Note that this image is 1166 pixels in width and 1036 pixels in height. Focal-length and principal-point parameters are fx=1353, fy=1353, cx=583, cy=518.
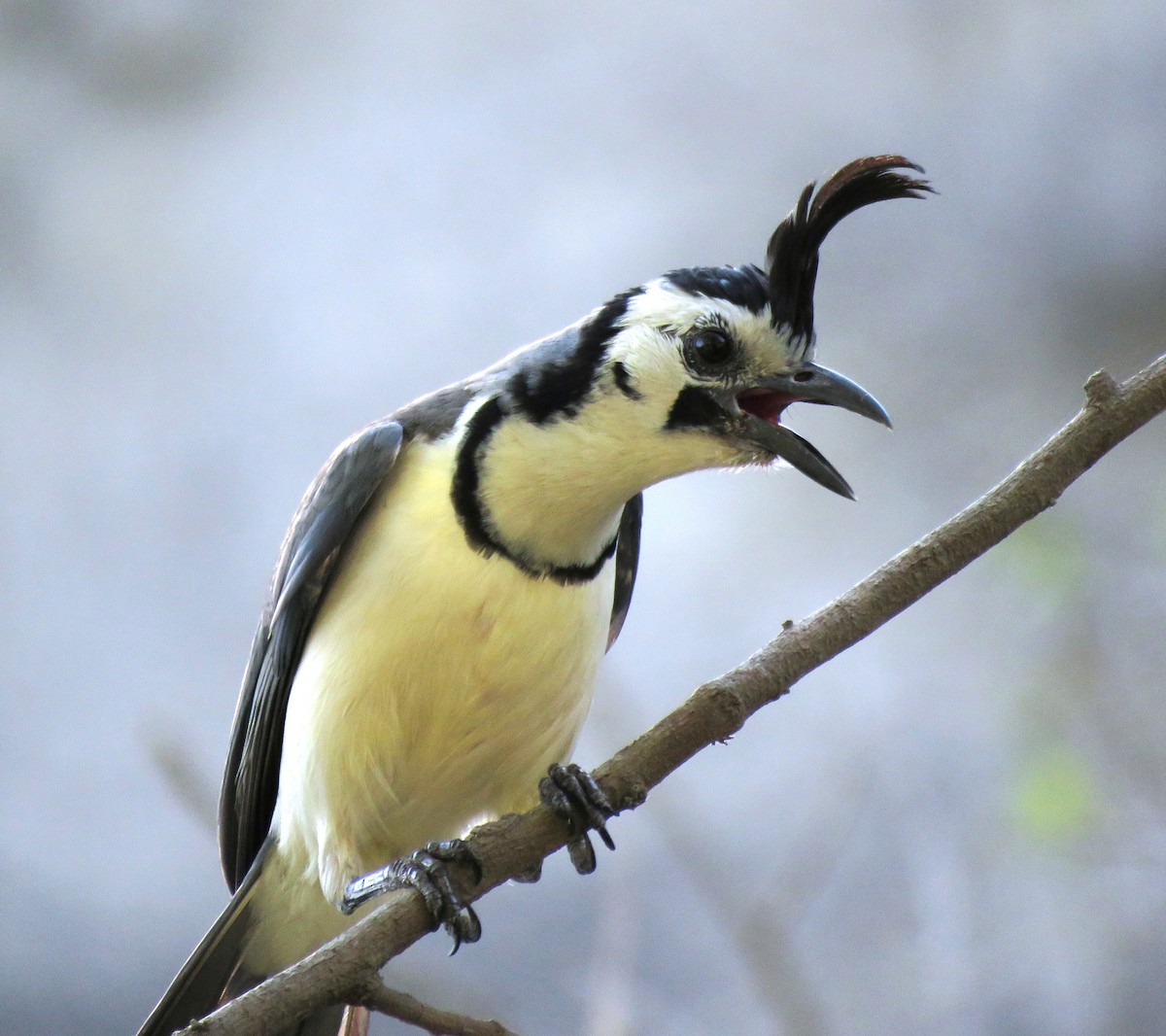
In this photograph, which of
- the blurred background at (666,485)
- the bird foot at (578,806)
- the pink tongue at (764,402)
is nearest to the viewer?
the bird foot at (578,806)

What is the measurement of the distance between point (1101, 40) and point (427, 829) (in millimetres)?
2779

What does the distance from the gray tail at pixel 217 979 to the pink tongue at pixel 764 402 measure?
0.75 meters

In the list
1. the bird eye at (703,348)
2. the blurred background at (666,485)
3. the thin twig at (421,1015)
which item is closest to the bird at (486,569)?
the bird eye at (703,348)

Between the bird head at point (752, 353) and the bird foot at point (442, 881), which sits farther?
the bird head at point (752, 353)

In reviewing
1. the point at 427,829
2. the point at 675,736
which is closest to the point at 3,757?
the point at 427,829

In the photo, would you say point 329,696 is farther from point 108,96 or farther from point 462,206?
point 108,96

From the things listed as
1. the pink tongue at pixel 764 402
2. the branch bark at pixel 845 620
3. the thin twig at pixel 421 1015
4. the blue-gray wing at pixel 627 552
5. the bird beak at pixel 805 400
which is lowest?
the thin twig at pixel 421 1015

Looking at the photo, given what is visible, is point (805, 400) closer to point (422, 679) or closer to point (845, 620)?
point (845, 620)

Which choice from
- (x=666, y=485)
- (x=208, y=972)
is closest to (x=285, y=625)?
(x=208, y=972)

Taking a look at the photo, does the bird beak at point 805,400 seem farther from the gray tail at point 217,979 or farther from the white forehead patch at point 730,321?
the gray tail at point 217,979

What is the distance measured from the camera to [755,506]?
11.0 feet

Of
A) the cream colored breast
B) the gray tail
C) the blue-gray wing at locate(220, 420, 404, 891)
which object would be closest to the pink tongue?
the cream colored breast

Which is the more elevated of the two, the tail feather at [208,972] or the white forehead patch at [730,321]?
the white forehead patch at [730,321]

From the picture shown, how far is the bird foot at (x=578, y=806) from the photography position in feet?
4.14
